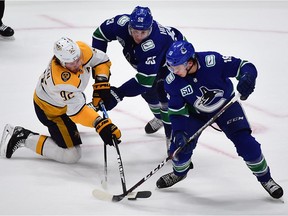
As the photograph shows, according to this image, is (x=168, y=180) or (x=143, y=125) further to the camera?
(x=143, y=125)

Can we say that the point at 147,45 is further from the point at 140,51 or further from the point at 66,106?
the point at 66,106

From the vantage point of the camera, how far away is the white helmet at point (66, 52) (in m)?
4.35

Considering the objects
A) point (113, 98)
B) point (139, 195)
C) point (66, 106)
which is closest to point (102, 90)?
point (113, 98)

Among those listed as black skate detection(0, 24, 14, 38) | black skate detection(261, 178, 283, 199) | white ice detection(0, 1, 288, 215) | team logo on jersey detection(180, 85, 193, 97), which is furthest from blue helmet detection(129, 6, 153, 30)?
black skate detection(0, 24, 14, 38)

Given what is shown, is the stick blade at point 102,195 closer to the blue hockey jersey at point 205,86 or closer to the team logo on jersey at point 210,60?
the blue hockey jersey at point 205,86

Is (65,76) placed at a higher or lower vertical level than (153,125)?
higher

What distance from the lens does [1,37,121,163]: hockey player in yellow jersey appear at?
14.4 feet

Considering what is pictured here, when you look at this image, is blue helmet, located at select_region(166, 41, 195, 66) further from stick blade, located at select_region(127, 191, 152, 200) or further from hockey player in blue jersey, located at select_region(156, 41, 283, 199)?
stick blade, located at select_region(127, 191, 152, 200)

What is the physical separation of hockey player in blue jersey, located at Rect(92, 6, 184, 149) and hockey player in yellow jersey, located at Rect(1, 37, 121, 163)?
0.43 feet

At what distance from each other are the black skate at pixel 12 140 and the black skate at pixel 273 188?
1.65 meters

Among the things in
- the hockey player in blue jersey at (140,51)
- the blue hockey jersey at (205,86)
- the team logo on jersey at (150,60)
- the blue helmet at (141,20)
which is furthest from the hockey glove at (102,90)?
the blue hockey jersey at (205,86)

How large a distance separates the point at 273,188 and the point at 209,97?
0.65 metres

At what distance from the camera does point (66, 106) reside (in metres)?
4.75

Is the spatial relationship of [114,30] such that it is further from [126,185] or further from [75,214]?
[75,214]
